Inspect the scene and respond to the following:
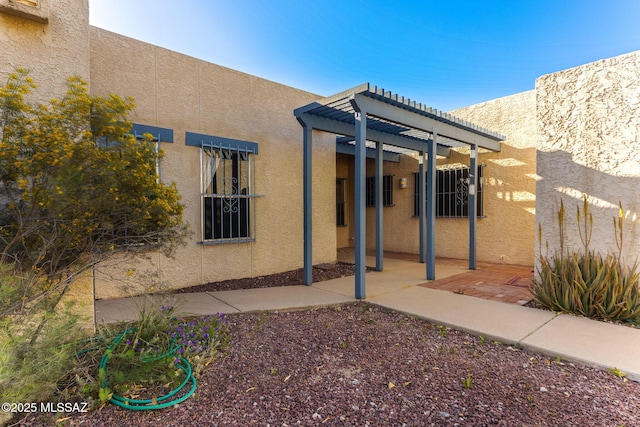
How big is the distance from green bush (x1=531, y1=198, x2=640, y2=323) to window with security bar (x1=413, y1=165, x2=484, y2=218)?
4.17 meters

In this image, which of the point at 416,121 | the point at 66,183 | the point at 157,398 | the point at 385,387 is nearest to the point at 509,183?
the point at 416,121

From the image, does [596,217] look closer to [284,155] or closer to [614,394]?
[614,394]

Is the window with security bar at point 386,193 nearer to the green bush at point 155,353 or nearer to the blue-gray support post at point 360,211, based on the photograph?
the blue-gray support post at point 360,211

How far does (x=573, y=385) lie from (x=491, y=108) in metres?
7.53

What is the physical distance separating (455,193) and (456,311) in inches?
217

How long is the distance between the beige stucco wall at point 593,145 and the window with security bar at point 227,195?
5.04 meters

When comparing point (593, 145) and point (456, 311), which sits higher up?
point (593, 145)

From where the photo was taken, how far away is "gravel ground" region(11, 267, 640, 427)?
217 cm

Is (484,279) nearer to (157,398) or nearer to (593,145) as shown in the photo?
(593,145)

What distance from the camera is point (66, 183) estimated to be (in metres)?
2.52

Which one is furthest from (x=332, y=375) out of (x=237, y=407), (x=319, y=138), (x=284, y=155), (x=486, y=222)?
(x=486, y=222)

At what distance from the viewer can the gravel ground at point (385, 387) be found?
217 centimetres

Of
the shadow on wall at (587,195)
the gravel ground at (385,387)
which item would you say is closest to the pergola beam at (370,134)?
the shadow on wall at (587,195)

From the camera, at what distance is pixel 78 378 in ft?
7.74
